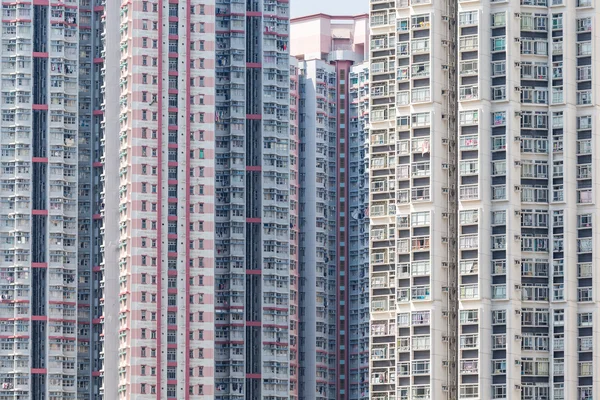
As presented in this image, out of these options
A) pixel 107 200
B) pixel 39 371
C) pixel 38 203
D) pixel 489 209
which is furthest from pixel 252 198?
pixel 489 209

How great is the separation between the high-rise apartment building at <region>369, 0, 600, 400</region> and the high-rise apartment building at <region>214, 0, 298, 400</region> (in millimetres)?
41801

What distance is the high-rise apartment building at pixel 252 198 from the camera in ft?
577

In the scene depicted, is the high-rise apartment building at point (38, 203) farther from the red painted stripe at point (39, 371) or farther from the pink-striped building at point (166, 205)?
the pink-striped building at point (166, 205)

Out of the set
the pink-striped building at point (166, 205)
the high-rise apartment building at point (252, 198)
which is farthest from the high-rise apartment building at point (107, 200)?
the high-rise apartment building at point (252, 198)

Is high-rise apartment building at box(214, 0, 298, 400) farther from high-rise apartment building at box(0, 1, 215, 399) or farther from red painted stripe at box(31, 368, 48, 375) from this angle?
red painted stripe at box(31, 368, 48, 375)

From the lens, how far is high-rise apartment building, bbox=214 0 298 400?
577ft

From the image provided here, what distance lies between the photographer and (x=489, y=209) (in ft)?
432

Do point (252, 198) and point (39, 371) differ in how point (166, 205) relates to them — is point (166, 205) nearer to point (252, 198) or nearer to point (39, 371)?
point (252, 198)

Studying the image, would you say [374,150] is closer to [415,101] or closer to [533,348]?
[415,101]

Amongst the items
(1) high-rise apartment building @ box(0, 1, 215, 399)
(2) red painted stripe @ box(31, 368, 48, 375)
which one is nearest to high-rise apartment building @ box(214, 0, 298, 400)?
(1) high-rise apartment building @ box(0, 1, 215, 399)

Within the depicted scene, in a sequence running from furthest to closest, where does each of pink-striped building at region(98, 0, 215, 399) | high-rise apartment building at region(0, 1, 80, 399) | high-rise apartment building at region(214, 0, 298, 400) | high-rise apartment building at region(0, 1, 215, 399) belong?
high-rise apartment building at region(214, 0, 298, 400), high-rise apartment building at region(0, 1, 80, 399), high-rise apartment building at region(0, 1, 215, 399), pink-striped building at region(98, 0, 215, 399)

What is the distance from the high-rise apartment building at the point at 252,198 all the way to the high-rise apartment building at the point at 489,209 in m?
41.8

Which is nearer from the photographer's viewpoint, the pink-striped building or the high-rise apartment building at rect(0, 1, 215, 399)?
the pink-striped building

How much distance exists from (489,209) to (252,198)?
49085 mm
